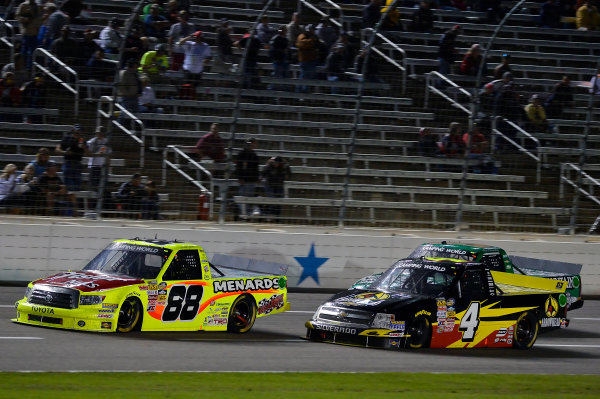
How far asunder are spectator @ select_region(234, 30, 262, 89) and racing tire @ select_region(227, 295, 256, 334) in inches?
267

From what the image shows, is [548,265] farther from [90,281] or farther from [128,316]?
[90,281]

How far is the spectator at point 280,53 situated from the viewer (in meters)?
20.4

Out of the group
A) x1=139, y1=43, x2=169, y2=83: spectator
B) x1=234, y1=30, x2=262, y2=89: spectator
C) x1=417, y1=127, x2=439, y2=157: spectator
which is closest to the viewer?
x1=139, y1=43, x2=169, y2=83: spectator

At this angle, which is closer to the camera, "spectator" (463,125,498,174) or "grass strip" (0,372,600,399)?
"grass strip" (0,372,600,399)

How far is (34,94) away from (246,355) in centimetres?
889

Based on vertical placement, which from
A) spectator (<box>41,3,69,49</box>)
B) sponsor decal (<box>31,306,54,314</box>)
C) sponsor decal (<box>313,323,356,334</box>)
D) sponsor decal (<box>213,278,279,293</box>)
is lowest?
sponsor decal (<box>313,323,356,334</box>)

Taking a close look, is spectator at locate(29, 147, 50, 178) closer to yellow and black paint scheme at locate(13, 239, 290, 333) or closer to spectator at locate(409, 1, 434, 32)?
yellow and black paint scheme at locate(13, 239, 290, 333)

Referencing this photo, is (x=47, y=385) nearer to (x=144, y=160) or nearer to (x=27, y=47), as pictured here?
(x=144, y=160)

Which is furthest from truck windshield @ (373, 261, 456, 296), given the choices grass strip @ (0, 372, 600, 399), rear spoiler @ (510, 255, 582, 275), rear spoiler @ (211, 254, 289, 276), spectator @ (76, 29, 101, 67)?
spectator @ (76, 29, 101, 67)

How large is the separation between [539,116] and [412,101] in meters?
2.75

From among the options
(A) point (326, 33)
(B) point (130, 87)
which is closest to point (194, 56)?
(B) point (130, 87)

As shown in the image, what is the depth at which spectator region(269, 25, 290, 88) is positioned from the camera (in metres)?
20.4

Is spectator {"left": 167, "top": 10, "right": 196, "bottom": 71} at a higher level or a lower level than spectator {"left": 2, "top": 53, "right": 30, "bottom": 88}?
higher

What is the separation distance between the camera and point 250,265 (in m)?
15.0
